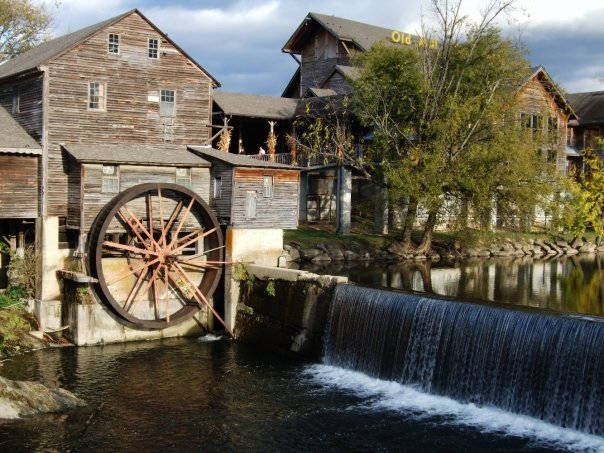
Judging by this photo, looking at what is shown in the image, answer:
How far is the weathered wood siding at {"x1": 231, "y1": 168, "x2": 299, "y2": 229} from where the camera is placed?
2748 cm

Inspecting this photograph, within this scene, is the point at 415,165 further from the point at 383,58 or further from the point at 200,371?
the point at 200,371

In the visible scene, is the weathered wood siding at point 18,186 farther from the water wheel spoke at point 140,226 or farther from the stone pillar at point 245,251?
the stone pillar at point 245,251

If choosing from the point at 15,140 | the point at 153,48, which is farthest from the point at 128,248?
the point at 153,48

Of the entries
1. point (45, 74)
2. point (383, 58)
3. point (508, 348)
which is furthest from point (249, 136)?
point (508, 348)

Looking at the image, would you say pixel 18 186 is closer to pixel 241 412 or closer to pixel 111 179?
pixel 111 179

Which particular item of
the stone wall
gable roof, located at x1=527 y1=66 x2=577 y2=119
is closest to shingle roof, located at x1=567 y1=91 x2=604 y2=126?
gable roof, located at x1=527 y1=66 x2=577 y2=119

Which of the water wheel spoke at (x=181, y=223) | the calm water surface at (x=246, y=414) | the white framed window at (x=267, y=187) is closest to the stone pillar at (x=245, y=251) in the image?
the white framed window at (x=267, y=187)

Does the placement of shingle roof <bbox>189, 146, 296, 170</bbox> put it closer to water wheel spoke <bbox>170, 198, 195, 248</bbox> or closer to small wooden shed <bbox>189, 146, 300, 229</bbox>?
small wooden shed <bbox>189, 146, 300, 229</bbox>

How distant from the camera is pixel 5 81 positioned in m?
28.3

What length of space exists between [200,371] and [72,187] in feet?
27.8

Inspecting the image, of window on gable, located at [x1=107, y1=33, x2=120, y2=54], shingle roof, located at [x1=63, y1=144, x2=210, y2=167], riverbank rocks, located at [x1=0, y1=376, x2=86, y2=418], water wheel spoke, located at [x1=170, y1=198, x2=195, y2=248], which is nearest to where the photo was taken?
riverbank rocks, located at [x1=0, y1=376, x2=86, y2=418]

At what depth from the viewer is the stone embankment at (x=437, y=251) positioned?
133 ft

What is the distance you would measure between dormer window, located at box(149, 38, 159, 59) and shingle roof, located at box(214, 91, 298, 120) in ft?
45.5

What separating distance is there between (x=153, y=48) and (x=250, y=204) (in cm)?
695
